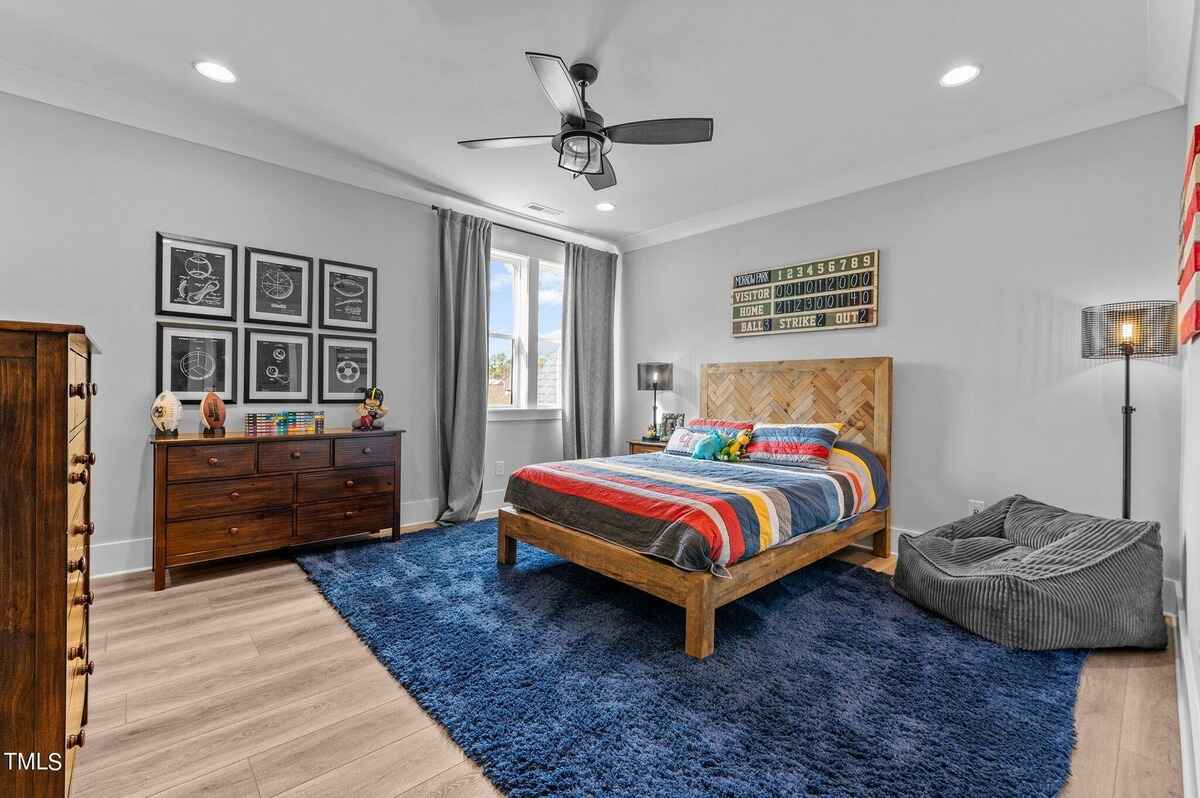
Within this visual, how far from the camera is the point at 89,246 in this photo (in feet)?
9.95

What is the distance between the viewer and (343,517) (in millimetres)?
3572

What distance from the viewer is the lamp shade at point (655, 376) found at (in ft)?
16.8

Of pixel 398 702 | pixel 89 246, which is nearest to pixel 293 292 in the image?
pixel 89 246

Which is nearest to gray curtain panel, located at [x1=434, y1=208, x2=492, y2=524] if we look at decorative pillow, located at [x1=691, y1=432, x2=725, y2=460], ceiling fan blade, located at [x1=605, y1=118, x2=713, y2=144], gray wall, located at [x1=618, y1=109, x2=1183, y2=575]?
decorative pillow, located at [x1=691, y1=432, x2=725, y2=460]

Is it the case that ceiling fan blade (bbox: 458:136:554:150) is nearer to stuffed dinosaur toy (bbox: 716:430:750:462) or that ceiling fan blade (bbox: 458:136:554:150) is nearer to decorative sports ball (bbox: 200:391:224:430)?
decorative sports ball (bbox: 200:391:224:430)

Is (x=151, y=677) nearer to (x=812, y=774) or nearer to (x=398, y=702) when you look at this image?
(x=398, y=702)

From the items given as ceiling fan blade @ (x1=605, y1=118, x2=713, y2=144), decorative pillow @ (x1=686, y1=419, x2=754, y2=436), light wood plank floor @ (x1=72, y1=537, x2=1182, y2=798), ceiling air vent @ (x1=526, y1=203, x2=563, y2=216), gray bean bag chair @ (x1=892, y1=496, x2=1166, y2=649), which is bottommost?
light wood plank floor @ (x1=72, y1=537, x2=1182, y2=798)

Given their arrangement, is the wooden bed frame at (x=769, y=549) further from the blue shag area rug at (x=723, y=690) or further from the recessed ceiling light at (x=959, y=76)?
the recessed ceiling light at (x=959, y=76)

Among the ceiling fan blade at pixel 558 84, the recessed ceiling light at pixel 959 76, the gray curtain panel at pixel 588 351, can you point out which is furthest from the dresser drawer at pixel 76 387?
the gray curtain panel at pixel 588 351

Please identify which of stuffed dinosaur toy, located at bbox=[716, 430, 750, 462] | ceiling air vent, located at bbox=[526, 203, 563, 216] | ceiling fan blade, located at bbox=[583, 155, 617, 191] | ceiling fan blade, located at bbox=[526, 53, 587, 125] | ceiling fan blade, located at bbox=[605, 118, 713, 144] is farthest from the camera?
ceiling air vent, located at bbox=[526, 203, 563, 216]

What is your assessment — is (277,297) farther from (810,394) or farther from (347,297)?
(810,394)

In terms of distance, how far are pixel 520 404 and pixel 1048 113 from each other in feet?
14.2

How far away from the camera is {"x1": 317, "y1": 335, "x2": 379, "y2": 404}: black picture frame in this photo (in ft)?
12.8

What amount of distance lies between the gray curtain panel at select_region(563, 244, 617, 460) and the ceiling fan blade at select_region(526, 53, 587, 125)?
2865 millimetres
